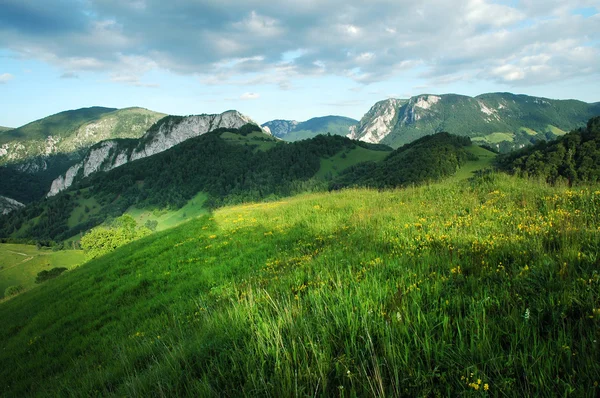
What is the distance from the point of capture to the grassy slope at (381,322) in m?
2.46

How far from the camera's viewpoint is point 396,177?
12675cm

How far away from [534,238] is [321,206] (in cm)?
1106

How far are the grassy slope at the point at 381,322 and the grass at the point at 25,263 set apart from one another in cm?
9533

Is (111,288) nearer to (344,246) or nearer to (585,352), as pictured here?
(344,246)

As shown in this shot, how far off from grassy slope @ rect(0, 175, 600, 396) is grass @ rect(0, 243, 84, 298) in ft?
313

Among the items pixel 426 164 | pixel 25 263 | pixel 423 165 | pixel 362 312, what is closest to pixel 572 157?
pixel 426 164

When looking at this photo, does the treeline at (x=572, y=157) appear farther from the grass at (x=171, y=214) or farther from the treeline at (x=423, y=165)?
the grass at (x=171, y=214)

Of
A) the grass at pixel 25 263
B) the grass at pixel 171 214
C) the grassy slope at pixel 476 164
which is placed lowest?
the grass at pixel 25 263

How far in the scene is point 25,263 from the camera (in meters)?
108

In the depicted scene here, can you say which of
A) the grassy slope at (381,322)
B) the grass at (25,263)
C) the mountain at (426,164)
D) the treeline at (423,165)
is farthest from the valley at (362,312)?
the treeline at (423,165)

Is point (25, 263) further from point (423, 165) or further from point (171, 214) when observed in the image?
point (423, 165)

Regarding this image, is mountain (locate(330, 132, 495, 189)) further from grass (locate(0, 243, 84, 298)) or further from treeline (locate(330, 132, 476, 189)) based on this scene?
grass (locate(0, 243, 84, 298))

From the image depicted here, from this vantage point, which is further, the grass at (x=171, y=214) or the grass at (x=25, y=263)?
the grass at (x=171, y=214)

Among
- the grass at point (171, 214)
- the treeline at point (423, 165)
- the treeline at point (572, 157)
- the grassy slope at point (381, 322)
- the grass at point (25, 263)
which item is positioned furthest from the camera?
the grass at point (171, 214)
